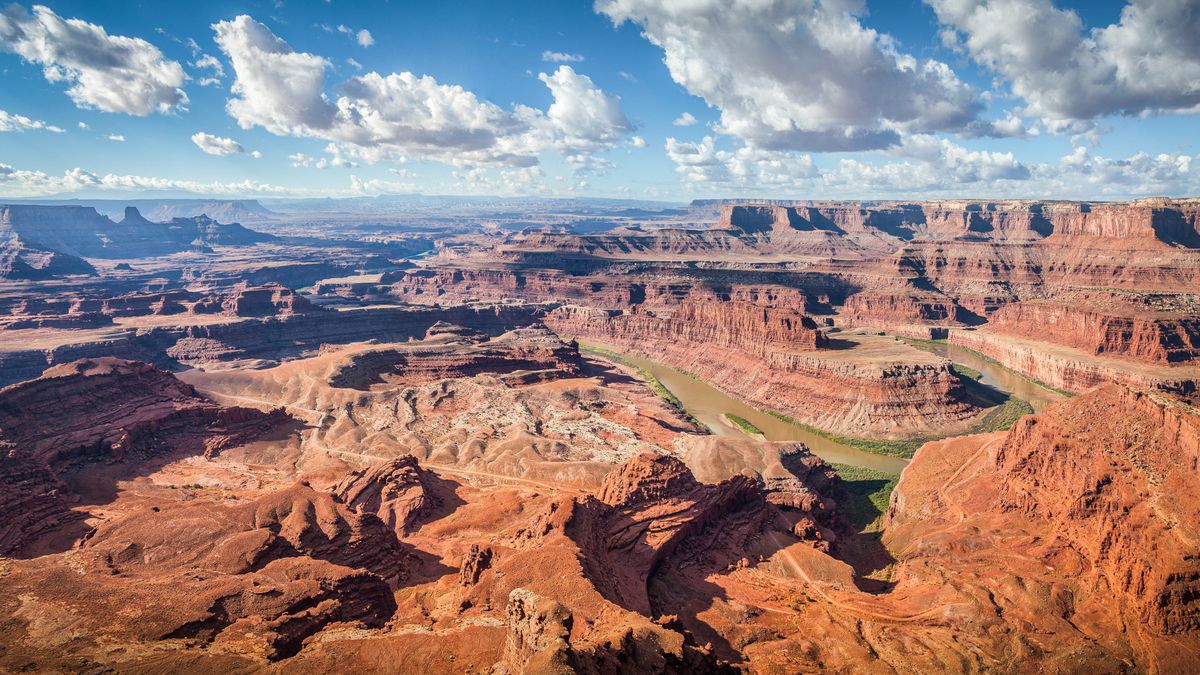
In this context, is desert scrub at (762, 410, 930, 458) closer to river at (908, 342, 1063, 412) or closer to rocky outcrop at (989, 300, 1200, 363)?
river at (908, 342, 1063, 412)

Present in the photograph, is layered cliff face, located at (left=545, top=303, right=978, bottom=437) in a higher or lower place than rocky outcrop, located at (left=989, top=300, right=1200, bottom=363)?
lower

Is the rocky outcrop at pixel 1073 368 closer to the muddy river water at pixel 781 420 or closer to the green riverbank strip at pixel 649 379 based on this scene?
the muddy river water at pixel 781 420

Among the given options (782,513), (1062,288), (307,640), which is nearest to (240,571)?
(307,640)

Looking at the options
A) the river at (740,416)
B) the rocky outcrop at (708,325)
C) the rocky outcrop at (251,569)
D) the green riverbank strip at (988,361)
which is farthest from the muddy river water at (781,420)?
the rocky outcrop at (251,569)

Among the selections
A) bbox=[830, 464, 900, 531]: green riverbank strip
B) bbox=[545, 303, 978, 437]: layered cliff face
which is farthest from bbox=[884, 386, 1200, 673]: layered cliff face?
bbox=[545, 303, 978, 437]: layered cliff face

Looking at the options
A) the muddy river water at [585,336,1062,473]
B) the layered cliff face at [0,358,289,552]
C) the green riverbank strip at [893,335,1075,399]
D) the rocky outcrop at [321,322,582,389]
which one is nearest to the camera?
the layered cliff face at [0,358,289,552]

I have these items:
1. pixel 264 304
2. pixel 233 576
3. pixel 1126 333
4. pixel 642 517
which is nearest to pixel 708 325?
pixel 1126 333
